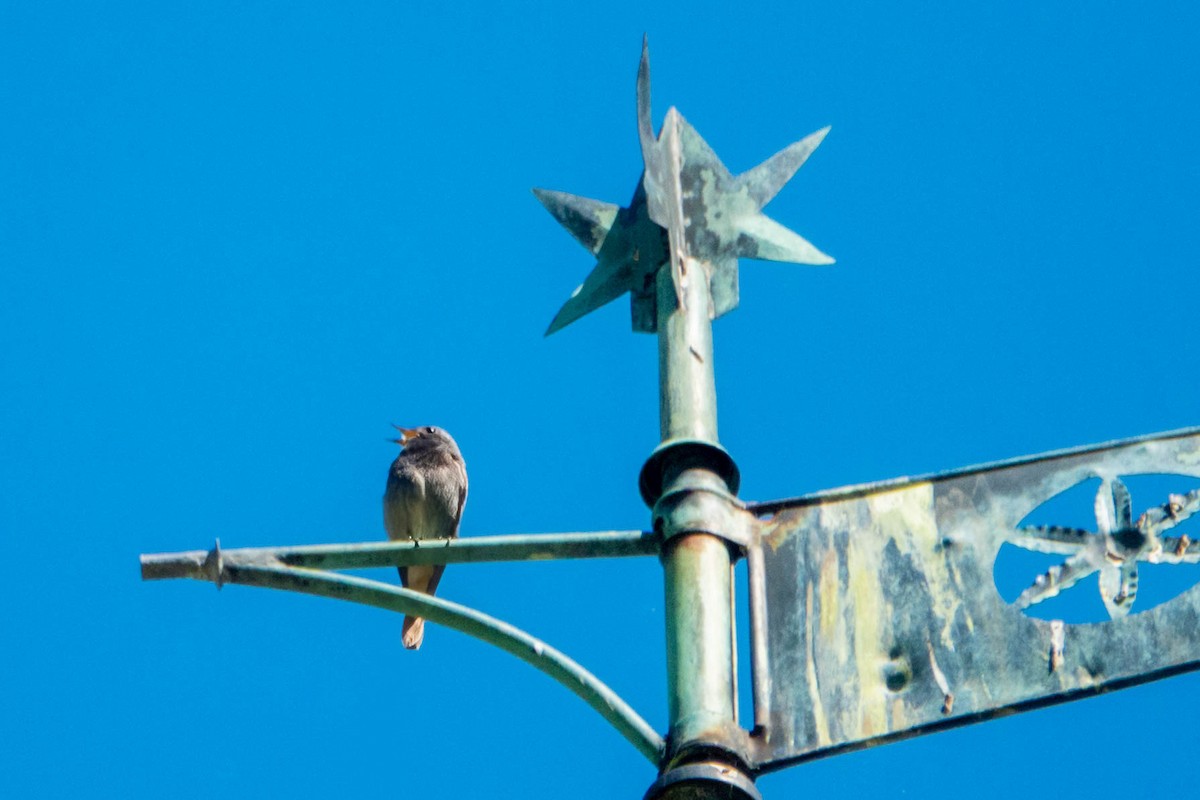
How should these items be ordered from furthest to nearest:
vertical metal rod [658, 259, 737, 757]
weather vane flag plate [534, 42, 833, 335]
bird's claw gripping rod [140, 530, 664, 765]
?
1. weather vane flag plate [534, 42, 833, 335]
2. bird's claw gripping rod [140, 530, 664, 765]
3. vertical metal rod [658, 259, 737, 757]

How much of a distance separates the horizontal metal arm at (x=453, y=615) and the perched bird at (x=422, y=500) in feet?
16.8

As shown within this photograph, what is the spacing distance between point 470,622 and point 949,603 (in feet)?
2.74

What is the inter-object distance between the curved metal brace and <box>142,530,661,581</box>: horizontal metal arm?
0.09 feet

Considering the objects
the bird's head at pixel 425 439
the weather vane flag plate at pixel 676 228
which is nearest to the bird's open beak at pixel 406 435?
the bird's head at pixel 425 439

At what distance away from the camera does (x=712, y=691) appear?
2830mm

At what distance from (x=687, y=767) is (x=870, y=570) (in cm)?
57

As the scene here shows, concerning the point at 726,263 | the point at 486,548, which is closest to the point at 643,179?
the point at 726,263

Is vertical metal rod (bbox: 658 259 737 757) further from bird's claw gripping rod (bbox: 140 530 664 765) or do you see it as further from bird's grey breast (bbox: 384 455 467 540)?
bird's grey breast (bbox: 384 455 467 540)

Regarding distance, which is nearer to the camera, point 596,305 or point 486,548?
point 486,548

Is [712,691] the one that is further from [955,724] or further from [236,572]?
[236,572]

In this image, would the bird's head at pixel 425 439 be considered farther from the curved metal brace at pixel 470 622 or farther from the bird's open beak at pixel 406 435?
the curved metal brace at pixel 470 622

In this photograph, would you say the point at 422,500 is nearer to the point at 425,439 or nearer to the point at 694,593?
the point at 425,439

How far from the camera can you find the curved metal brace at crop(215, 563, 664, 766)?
285cm

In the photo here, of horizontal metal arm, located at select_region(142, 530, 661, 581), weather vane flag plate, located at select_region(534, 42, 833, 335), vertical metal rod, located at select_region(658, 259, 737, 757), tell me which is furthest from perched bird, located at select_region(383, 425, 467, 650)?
horizontal metal arm, located at select_region(142, 530, 661, 581)
